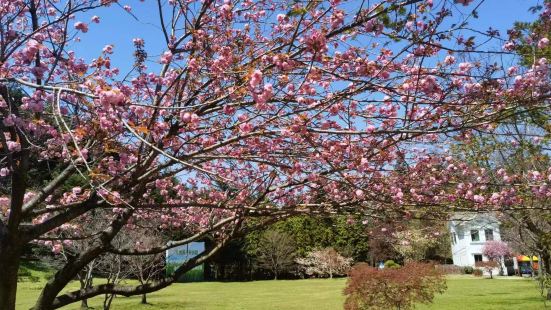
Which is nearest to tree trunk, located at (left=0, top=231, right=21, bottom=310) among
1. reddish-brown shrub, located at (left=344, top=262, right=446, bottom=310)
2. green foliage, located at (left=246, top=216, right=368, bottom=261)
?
reddish-brown shrub, located at (left=344, top=262, right=446, bottom=310)

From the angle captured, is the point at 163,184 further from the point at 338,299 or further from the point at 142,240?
the point at 338,299

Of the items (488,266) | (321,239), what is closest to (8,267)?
(321,239)

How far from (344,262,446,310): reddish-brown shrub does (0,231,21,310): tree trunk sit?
8.62m

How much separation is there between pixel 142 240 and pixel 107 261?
1.29 m

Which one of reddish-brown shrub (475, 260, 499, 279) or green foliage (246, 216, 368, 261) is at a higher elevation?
green foliage (246, 216, 368, 261)

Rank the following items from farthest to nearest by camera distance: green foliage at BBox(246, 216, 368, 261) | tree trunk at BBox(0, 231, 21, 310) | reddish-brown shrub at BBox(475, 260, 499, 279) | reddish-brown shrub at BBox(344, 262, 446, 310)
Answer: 1. green foliage at BBox(246, 216, 368, 261)
2. reddish-brown shrub at BBox(475, 260, 499, 279)
3. reddish-brown shrub at BBox(344, 262, 446, 310)
4. tree trunk at BBox(0, 231, 21, 310)

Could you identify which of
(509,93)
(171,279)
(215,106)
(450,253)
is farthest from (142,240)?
(450,253)

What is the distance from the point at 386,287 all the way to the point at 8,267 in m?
9.17

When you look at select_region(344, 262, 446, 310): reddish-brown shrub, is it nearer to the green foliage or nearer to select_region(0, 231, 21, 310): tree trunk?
select_region(0, 231, 21, 310): tree trunk

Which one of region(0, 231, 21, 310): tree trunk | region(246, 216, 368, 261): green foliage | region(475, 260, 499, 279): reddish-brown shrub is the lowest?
region(475, 260, 499, 279): reddish-brown shrub

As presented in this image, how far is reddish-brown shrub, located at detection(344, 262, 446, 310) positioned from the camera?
11336 millimetres

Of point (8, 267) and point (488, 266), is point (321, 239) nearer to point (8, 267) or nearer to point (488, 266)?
point (488, 266)

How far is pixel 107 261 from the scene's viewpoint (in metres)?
14.6

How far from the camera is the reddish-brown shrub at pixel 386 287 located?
37.2 ft
